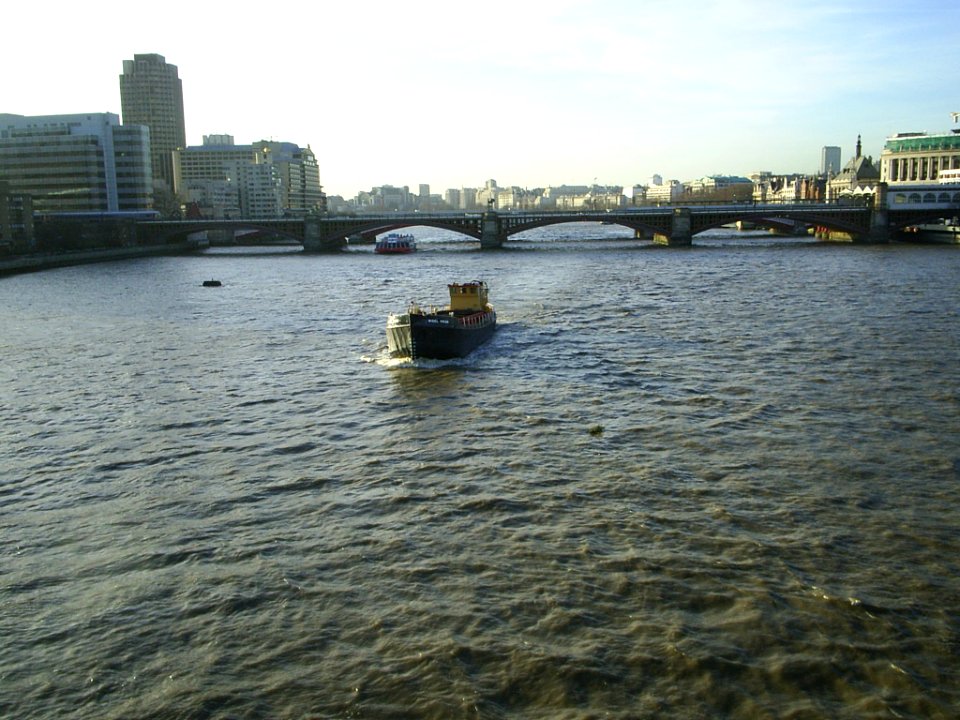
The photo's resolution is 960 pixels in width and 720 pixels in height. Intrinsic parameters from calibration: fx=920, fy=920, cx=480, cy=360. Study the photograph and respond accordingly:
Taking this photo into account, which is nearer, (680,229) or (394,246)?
(680,229)

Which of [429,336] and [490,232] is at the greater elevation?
[490,232]

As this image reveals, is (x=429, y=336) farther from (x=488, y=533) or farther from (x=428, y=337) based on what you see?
(x=488, y=533)

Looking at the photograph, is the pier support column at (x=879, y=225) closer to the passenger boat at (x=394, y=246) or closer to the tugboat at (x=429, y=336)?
the passenger boat at (x=394, y=246)

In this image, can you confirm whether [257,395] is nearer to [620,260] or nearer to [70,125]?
[620,260]

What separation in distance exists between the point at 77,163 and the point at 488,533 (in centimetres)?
17455

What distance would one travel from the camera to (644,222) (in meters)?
138

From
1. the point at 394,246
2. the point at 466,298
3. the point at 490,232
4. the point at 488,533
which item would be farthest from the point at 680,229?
the point at 488,533

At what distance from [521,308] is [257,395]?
30.0m

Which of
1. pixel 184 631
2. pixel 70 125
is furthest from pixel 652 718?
pixel 70 125

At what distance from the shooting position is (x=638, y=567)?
17016mm

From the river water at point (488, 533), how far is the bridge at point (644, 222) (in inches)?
3712

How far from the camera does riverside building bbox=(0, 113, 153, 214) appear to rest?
171 metres

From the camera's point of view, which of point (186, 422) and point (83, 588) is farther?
point (186, 422)

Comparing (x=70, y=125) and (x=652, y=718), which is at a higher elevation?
(x=70, y=125)
